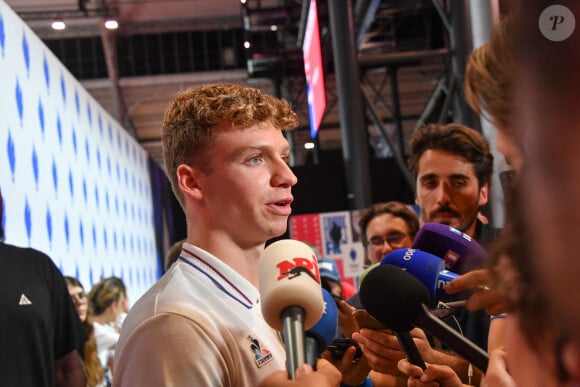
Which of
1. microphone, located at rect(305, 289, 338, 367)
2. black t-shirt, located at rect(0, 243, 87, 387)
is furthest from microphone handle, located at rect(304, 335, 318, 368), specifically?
black t-shirt, located at rect(0, 243, 87, 387)

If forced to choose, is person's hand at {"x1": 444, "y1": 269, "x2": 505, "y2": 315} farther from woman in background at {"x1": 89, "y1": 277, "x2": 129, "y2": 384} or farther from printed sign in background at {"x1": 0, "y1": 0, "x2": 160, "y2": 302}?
woman in background at {"x1": 89, "y1": 277, "x2": 129, "y2": 384}

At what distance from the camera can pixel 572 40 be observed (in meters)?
0.44

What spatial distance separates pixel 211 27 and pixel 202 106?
15.2 metres

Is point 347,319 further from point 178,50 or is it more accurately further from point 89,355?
point 178,50

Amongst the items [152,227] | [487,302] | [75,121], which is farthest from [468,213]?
[152,227]

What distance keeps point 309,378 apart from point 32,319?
6.96 ft

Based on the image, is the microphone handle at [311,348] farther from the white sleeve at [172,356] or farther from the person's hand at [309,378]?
the white sleeve at [172,356]

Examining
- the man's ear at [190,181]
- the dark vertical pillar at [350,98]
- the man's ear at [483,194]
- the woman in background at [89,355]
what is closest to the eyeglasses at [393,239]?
the man's ear at [483,194]

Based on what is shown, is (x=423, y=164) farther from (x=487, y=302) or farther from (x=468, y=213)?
(x=487, y=302)

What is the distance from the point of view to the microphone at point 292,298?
43.6 inches

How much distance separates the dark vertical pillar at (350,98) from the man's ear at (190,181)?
21.1ft

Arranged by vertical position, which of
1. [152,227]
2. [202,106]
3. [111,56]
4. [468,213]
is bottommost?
[152,227]

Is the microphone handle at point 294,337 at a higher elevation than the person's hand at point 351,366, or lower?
higher

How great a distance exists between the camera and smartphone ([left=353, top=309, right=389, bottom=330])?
1772 millimetres
